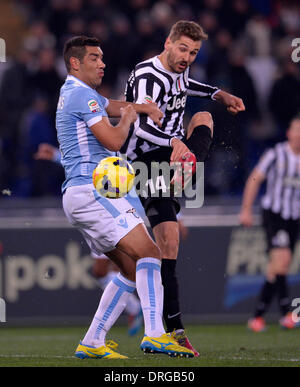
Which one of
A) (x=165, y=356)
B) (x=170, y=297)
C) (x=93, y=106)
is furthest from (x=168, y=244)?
(x=93, y=106)

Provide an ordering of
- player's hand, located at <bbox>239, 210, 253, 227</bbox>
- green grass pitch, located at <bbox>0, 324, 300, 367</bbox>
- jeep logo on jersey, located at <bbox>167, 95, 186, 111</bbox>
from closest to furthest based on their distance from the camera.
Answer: green grass pitch, located at <bbox>0, 324, 300, 367</bbox>, jeep logo on jersey, located at <bbox>167, 95, 186, 111</bbox>, player's hand, located at <bbox>239, 210, 253, 227</bbox>

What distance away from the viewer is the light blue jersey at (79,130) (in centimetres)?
545

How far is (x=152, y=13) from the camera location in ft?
38.5

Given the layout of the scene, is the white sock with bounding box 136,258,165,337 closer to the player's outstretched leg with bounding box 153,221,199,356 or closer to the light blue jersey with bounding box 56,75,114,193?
the player's outstretched leg with bounding box 153,221,199,356

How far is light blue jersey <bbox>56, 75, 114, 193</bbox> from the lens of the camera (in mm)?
5453

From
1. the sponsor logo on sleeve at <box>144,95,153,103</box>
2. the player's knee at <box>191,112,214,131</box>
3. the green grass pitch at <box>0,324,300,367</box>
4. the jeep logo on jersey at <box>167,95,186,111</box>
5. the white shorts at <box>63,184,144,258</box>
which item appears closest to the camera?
the green grass pitch at <box>0,324,300,367</box>

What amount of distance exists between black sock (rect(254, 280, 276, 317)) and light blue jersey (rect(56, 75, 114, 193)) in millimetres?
3808

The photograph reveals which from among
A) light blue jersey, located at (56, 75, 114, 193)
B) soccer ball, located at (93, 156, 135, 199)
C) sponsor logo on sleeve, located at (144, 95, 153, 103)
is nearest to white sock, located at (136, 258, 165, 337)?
soccer ball, located at (93, 156, 135, 199)

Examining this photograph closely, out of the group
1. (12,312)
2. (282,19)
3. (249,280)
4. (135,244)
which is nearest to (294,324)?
(249,280)

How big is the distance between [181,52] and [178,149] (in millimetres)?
723

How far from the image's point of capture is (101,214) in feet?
17.9

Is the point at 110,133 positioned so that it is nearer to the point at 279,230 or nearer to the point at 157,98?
the point at 157,98
